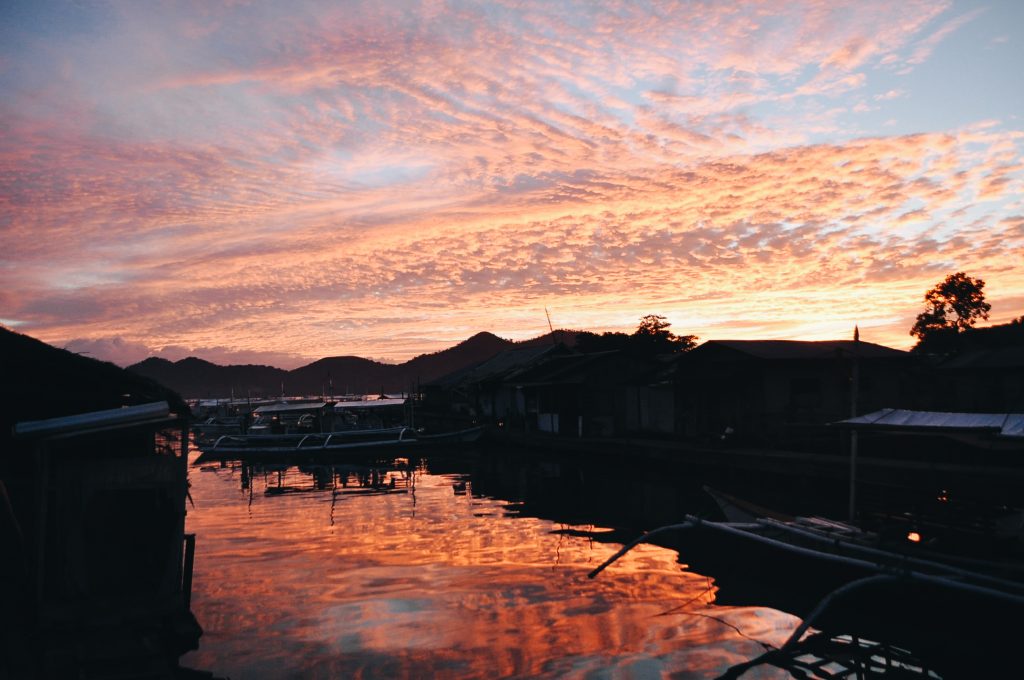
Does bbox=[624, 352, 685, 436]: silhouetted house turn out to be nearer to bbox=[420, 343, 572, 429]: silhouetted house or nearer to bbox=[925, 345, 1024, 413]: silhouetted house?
bbox=[420, 343, 572, 429]: silhouetted house

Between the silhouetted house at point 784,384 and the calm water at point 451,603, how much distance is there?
9.81 metres

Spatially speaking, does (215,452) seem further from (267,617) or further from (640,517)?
(267,617)

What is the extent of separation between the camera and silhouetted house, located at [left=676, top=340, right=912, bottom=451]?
104 ft

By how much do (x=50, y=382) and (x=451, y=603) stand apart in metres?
8.08

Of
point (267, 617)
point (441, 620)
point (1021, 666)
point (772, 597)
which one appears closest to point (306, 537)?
point (267, 617)

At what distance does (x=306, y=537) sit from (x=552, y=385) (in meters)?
25.4

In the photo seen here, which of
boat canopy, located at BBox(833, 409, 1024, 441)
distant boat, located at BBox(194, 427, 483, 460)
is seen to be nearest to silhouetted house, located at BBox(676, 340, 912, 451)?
boat canopy, located at BBox(833, 409, 1024, 441)

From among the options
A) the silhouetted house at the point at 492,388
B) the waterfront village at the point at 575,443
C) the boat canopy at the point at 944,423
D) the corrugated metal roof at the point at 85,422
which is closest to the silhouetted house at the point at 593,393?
the waterfront village at the point at 575,443

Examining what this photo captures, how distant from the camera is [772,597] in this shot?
14.5 m

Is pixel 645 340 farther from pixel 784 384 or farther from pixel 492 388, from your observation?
pixel 784 384

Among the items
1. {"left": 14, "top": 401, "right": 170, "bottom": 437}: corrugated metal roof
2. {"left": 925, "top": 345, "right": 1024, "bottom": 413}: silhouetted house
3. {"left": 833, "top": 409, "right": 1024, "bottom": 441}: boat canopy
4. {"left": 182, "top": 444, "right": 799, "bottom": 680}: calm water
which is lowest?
{"left": 182, "top": 444, "right": 799, "bottom": 680}: calm water

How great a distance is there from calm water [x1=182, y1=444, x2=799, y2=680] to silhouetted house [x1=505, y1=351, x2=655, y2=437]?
54.8 feet

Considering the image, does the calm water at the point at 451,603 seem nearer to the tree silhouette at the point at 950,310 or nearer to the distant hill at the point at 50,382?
the distant hill at the point at 50,382

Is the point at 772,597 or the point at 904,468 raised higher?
the point at 904,468
